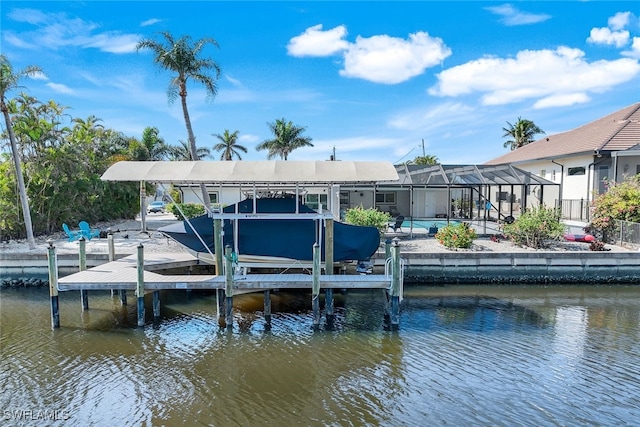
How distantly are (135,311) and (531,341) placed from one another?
32.0ft

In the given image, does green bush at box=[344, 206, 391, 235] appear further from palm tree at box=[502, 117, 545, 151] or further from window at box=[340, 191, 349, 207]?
palm tree at box=[502, 117, 545, 151]

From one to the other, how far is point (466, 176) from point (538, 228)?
16.6 feet

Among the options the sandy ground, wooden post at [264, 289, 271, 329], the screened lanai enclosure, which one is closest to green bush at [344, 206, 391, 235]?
the sandy ground

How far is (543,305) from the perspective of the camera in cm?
1190

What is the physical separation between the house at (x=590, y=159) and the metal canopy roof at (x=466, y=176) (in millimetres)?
2437

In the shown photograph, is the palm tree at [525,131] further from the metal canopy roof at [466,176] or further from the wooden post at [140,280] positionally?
the wooden post at [140,280]

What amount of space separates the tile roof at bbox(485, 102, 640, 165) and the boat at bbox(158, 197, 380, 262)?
18200 mm

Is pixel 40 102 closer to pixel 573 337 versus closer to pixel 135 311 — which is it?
pixel 135 311

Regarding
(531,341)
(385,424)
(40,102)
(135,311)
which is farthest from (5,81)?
(531,341)

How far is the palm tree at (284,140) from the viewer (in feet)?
137

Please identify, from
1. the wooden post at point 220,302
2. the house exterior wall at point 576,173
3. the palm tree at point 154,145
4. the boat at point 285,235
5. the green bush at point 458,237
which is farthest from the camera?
the palm tree at point 154,145

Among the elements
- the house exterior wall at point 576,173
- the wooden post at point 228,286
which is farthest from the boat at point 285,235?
the house exterior wall at point 576,173

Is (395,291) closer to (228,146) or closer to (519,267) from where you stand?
(519,267)

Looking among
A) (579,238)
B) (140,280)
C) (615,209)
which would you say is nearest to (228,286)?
→ (140,280)
